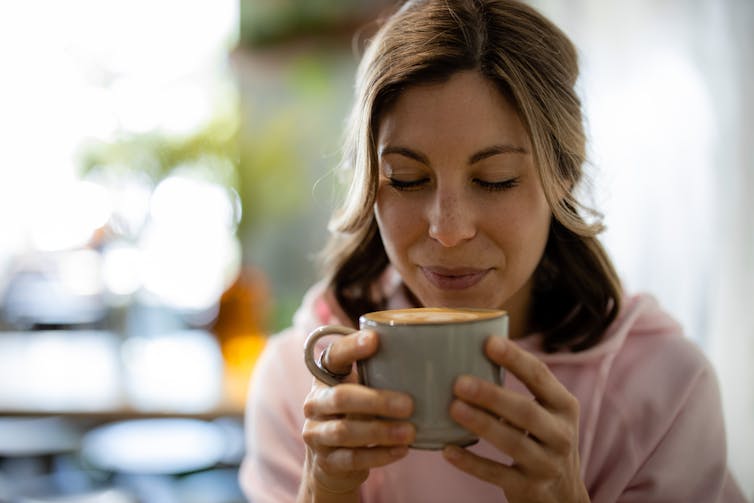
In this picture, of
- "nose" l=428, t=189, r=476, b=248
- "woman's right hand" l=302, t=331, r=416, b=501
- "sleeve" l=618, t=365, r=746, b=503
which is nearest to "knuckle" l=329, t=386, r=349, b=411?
"woman's right hand" l=302, t=331, r=416, b=501

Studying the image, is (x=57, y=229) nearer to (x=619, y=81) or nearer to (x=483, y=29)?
(x=619, y=81)

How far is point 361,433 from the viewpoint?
0.68m

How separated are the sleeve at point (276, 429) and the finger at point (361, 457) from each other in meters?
0.36

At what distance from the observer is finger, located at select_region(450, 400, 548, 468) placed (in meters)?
0.66

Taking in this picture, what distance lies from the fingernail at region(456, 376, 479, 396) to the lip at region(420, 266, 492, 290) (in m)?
0.26

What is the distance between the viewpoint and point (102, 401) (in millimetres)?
2049

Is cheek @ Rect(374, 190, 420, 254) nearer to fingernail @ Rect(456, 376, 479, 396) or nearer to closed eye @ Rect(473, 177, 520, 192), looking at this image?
closed eye @ Rect(473, 177, 520, 192)

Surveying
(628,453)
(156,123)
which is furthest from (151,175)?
(628,453)

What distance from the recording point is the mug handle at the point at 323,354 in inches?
28.1

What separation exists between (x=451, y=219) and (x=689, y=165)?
0.79 metres

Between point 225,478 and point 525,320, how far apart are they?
1.28 m

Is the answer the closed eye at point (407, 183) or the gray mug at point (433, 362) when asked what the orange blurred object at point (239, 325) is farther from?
the gray mug at point (433, 362)

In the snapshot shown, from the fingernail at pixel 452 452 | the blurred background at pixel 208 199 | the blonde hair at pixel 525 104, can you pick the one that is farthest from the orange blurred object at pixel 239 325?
the fingernail at pixel 452 452

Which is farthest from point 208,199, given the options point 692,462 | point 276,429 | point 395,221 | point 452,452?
point 452,452
